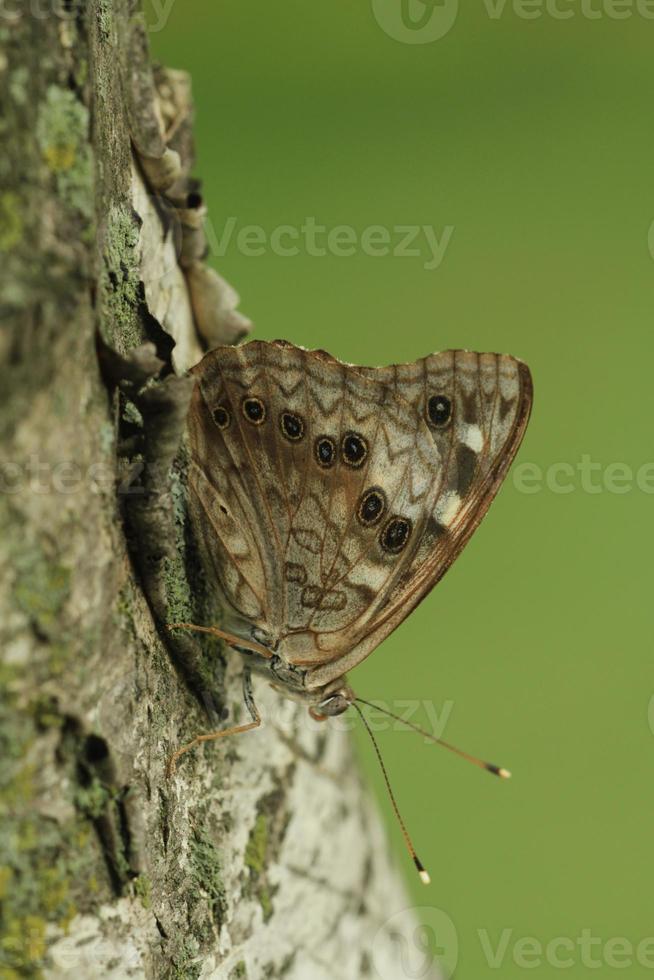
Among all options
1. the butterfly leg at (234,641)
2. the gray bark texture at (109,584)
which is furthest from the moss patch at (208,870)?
the butterfly leg at (234,641)

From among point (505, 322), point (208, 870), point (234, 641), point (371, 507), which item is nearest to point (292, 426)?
point (371, 507)

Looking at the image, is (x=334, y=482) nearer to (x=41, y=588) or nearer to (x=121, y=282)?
(x=121, y=282)

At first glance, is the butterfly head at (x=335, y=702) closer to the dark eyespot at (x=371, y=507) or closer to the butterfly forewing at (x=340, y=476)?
the butterfly forewing at (x=340, y=476)

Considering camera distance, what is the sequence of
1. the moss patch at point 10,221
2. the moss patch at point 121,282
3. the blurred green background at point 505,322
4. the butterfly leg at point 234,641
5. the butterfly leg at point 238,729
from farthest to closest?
the blurred green background at point 505,322 < the butterfly leg at point 234,641 < the butterfly leg at point 238,729 < the moss patch at point 121,282 < the moss patch at point 10,221

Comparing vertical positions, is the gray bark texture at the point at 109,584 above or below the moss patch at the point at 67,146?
below

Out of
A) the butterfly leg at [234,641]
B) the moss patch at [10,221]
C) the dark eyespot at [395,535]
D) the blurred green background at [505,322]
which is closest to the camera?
the moss patch at [10,221]

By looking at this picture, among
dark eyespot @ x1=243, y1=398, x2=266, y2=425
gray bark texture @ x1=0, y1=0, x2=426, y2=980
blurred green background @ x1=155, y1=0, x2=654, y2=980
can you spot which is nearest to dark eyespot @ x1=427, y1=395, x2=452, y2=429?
dark eyespot @ x1=243, y1=398, x2=266, y2=425

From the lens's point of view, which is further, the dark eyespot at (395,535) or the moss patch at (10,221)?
the dark eyespot at (395,535)
